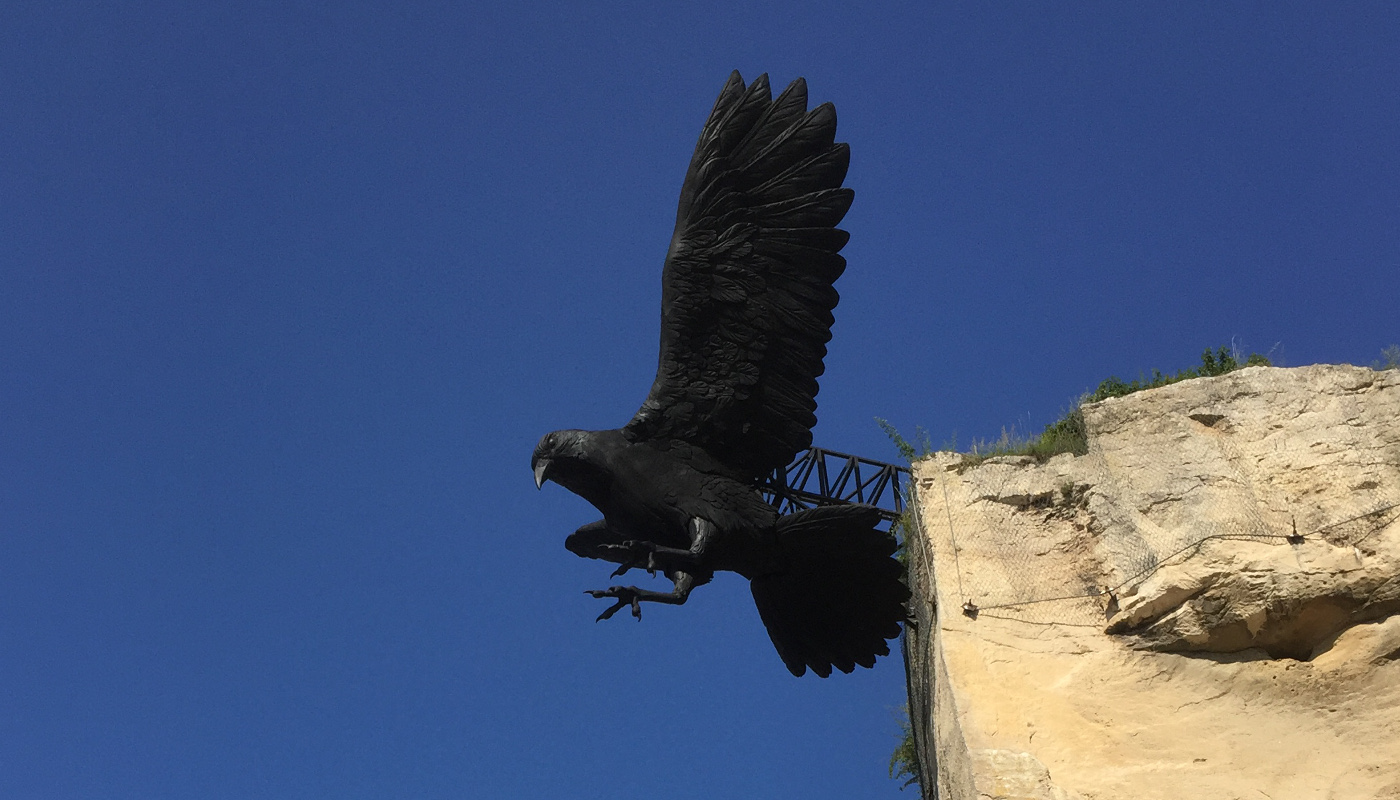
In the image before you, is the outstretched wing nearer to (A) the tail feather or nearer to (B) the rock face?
(A) the tail feather

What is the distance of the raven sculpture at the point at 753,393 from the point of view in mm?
8867

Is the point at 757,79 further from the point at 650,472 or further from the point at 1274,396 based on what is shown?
the point at 1274,396

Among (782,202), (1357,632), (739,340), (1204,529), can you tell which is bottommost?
(1357,632)

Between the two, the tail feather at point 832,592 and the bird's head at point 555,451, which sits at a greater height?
the bird's head at point 555,451

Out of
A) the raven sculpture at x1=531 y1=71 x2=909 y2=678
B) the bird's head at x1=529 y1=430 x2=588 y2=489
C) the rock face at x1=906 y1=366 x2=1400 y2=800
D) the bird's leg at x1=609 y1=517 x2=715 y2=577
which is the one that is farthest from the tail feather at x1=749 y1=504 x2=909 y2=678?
the bird's head at x1=529 y1=430 x2=588 y2=489

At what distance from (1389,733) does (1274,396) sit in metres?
2.70

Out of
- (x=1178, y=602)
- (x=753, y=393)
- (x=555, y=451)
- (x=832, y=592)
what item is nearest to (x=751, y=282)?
(x=753, y=393)

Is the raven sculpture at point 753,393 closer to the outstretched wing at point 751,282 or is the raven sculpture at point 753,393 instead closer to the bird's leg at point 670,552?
the outstretched wing at point 751,282

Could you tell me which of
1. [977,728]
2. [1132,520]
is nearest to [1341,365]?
[1132,520]

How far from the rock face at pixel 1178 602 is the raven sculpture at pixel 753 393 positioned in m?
1.16

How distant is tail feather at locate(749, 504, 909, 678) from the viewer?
8.82 m

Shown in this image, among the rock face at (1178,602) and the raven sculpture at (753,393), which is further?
the rock face at (1178,602)

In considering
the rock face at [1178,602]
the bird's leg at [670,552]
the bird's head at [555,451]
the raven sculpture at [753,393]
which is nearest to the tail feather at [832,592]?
the raven sculpture at [753,393]

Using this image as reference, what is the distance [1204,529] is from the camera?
10047 mm
